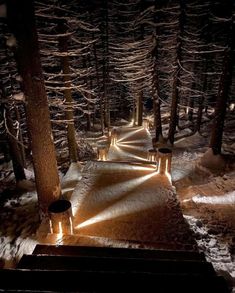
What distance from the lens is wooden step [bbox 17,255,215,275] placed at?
2.94 m

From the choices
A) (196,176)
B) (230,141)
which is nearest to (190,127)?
(230,141)

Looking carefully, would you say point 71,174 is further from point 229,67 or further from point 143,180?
point 229,67

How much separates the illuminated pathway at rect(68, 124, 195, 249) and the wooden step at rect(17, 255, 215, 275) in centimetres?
168

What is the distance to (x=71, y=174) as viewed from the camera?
439 inches

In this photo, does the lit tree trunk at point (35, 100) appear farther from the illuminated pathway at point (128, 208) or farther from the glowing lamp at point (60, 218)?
the illuminated pathway at point (128, 208)

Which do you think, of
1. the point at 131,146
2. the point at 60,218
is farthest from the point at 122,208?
the point at 131,146

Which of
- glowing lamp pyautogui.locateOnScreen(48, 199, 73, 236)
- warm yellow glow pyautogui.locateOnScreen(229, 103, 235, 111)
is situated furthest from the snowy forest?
warm yellow glow pyautogui.locateOnScreen(229, 103, 235, 111)

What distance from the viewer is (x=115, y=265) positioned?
3.01 meters

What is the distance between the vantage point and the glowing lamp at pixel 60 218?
5.10 m

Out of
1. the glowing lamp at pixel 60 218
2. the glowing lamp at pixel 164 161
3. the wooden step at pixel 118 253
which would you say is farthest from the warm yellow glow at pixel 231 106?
the wooden step at pixel 118 253

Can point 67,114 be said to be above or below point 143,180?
above

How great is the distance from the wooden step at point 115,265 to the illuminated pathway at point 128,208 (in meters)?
1.68

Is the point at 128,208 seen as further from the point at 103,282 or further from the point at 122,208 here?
the point at 103,282

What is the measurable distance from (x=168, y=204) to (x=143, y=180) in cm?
165
